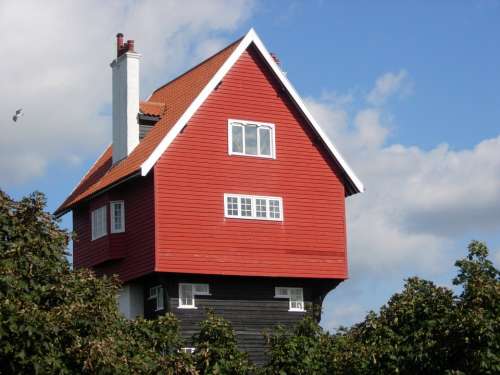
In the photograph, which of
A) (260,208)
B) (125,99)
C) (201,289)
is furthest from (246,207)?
(125,99)

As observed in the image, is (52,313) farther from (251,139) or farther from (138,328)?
(251,139)

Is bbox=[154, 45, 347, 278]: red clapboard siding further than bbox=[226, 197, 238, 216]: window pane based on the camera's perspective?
No

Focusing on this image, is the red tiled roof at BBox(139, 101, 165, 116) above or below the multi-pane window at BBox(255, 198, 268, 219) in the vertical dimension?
above

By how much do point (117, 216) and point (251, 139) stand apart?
21.6 feet

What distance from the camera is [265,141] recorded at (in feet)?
158

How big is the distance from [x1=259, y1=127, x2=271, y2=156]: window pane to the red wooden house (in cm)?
6

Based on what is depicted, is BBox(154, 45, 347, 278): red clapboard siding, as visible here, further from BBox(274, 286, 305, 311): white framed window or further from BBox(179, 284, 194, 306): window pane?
BBox(274, 286, 305, 311): white framed window

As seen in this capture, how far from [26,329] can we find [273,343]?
420 inches

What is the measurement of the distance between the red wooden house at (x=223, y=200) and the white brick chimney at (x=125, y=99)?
56 millimetres

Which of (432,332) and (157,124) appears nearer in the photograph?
(432,332)

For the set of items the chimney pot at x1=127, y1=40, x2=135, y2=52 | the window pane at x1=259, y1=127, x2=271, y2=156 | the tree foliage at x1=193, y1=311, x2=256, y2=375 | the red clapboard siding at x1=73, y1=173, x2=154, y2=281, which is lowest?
the tree foliage at x1=193, y1=311, x2=256, y2=375

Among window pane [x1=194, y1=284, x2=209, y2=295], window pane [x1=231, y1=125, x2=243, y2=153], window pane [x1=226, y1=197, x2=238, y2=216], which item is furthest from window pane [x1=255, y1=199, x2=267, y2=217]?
window pane [x1=194, y1=284, x2=209, y2=295]

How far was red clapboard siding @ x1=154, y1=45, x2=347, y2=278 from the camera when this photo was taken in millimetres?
45281

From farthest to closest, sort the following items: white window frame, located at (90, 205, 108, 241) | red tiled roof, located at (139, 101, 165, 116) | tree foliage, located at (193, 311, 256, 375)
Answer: red tiled roof, located at (139, 101, 165, 116)
white window frame, located at (90, 205, 108, 241)
tree foliage, located at (193, 311, 256, 375)
